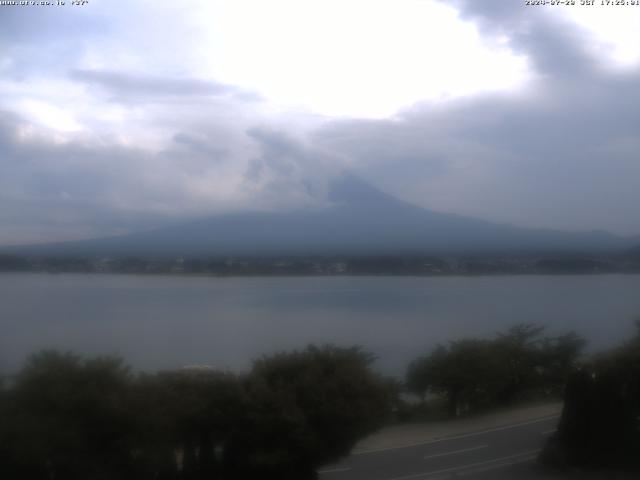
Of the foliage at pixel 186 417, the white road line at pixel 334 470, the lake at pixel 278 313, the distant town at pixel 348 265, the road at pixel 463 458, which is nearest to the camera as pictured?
the foliage at pixel 186 417

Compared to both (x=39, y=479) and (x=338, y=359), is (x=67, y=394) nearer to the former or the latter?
(x=39, y=479)

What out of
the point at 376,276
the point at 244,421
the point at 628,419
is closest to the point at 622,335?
the point at 628,419

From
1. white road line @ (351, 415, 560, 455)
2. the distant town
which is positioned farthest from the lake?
white road line @ (351, 415, 560, 455)

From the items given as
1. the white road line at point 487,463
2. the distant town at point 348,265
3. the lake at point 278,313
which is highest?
the distant town at point 348,265

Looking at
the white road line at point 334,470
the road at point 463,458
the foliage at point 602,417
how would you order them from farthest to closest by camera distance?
the white road line at point 334,470
the foliage at point 602,417
the road at point 463,458

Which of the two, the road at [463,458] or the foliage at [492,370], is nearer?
the road at [463,458]

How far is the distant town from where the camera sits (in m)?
15.2

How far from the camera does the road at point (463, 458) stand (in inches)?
358

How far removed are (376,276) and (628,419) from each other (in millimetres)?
9690

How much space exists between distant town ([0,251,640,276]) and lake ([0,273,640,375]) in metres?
0.33

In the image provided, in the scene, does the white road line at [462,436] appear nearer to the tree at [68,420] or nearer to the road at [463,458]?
the road at [463,458]

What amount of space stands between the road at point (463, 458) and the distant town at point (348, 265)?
19.6 feet

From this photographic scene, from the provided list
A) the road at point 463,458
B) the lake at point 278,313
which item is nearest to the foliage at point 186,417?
the road at point 463,458

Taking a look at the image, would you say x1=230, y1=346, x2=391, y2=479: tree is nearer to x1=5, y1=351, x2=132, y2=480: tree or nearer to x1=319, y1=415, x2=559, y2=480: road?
x1=319, y1=415, x2=559, y2=480: road
